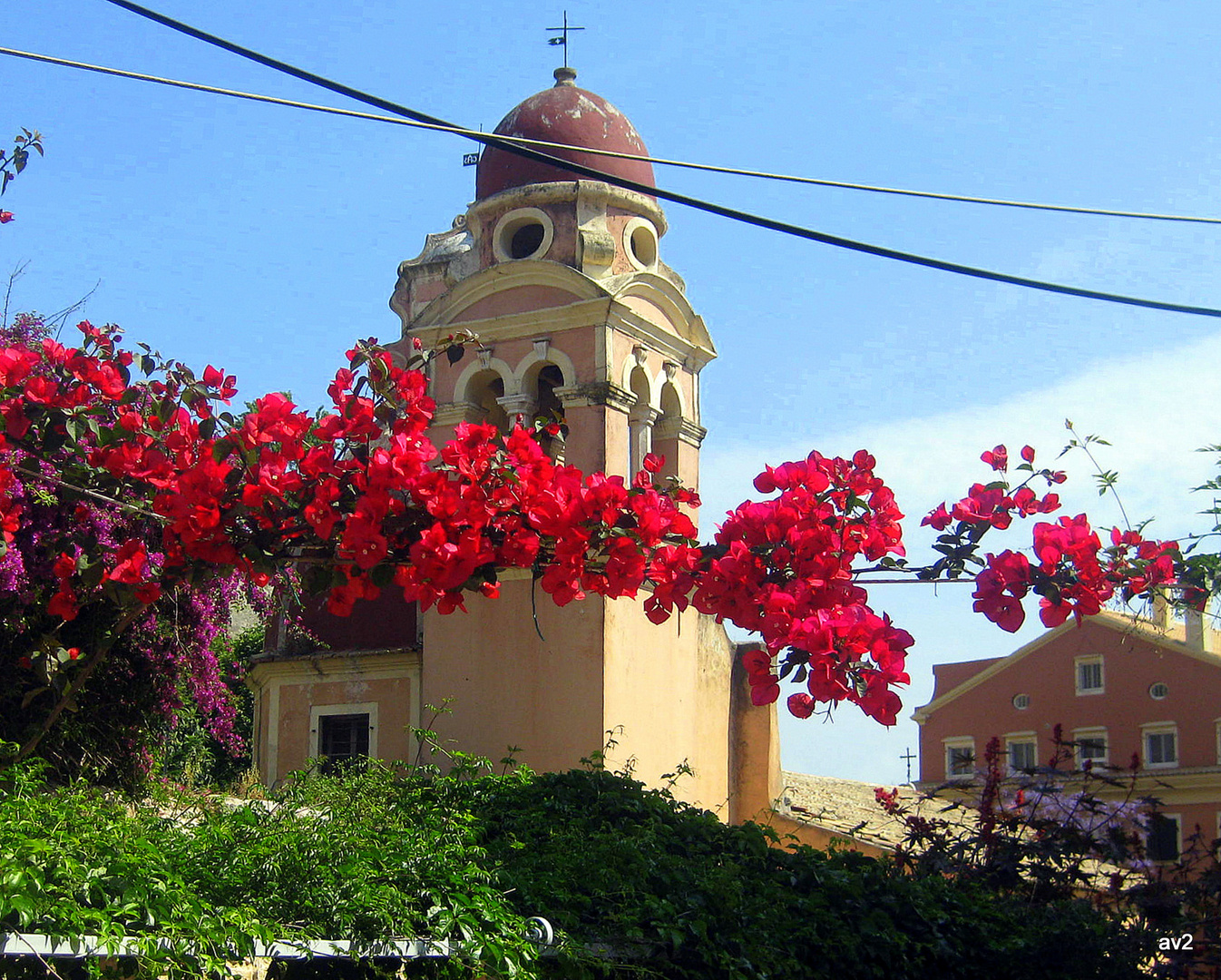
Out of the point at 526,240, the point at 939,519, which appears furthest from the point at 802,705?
the point at 526,240

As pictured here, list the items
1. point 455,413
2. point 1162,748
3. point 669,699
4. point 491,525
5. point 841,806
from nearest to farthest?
point 491,525
point 669,699
point 455,413
point 841,806
point 1162,748

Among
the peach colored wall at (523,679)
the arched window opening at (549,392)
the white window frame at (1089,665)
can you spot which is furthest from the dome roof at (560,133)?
the white window frame at (1089,665)

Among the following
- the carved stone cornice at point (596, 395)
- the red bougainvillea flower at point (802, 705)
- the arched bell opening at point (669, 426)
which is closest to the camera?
the red bougainvillea flower at point (802, 705)

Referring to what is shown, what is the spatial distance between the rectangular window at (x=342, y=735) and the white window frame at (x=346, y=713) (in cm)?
4

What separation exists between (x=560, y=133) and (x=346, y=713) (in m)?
6.59

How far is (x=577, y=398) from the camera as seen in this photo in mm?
14320

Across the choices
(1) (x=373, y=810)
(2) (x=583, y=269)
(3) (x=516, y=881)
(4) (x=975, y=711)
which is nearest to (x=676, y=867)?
(3) (x=516, y=881)

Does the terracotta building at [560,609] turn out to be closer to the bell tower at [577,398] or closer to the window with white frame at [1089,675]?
the bell tower at [577,398]

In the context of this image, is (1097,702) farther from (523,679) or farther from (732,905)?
(732,905)

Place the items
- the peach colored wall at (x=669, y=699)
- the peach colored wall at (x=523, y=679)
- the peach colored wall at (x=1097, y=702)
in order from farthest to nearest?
the peach colored wall at (x=1097, y=702)
the peach colored wall at (x=669, y=699)
the peach colored wall at (x=523, y=679)

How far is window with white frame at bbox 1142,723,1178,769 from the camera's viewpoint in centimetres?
3111

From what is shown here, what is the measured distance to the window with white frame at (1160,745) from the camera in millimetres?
31109

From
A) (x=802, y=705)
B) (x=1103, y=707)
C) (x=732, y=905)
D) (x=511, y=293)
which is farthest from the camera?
(x=1103, y=707)

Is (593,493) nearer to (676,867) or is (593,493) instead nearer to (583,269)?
(676,867)
